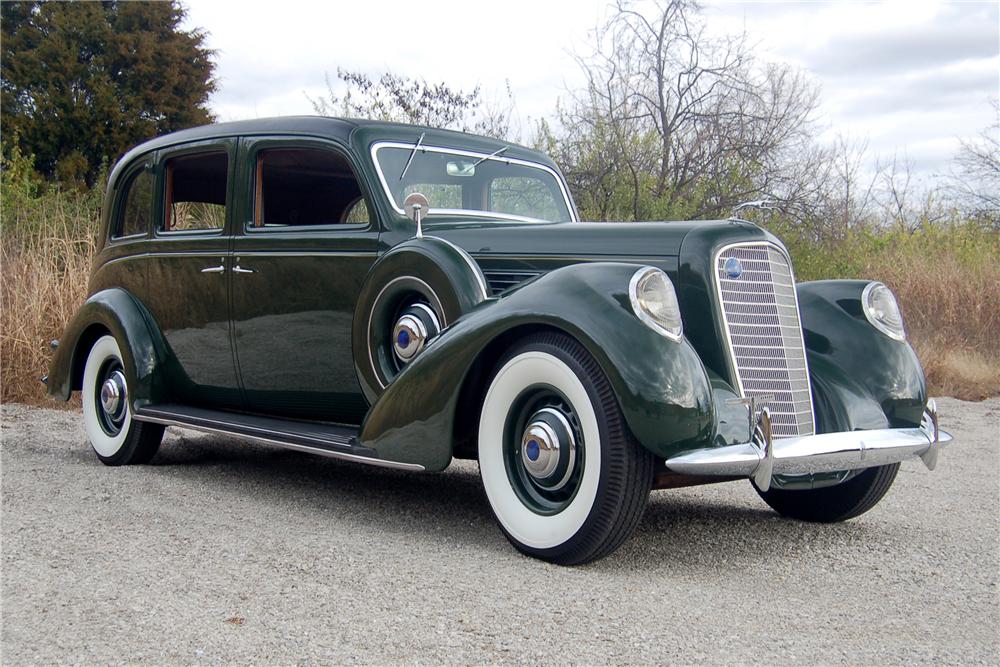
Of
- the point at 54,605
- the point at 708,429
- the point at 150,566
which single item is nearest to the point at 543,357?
the point at 708,429

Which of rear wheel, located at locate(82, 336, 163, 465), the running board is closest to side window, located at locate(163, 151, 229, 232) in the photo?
rear wheel, located at locate(82, 336, 163, 465)

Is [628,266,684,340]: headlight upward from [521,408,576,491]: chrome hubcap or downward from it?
upward

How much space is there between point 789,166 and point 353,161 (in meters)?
10.7

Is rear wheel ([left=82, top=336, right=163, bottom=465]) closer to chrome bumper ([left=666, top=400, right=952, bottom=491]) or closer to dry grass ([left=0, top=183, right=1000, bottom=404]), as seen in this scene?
dry grass ([left=0, top=183, right=1000, bottom=404])

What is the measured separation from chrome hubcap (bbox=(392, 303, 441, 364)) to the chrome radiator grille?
1.24m

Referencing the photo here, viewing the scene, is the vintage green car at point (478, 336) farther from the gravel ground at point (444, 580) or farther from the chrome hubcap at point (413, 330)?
the gravel ground at point (444, 580)

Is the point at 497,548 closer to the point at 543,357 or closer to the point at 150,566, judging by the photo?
the point at 543,357

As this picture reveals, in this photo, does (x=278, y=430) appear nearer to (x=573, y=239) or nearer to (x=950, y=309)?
(x=573, y=239)

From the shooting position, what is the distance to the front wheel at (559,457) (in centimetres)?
329

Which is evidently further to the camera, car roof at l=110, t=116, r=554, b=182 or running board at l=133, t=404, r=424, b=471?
car roof at l=110, t=116, r=554, b=182

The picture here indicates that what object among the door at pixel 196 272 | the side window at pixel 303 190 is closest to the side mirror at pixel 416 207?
the side window at pixel 303 190

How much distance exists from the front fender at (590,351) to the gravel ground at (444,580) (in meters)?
0.45

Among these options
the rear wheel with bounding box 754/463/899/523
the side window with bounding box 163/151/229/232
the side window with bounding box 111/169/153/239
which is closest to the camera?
the rear wheel with bounding box 754/463/899/523

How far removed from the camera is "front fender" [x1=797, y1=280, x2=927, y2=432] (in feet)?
13.3
